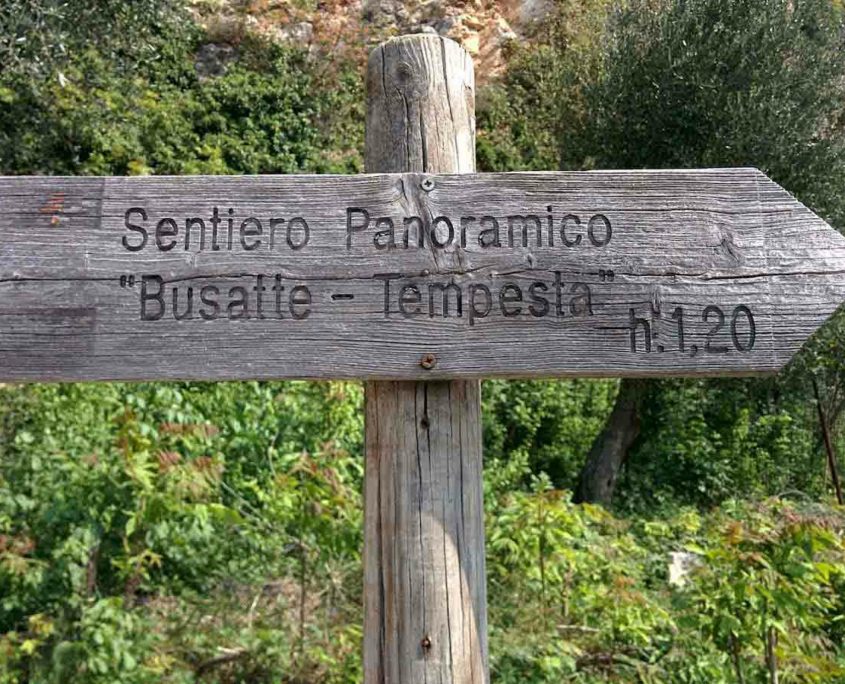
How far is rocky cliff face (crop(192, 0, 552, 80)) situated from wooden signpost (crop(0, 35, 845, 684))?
417 inches

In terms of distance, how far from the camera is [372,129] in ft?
5.19

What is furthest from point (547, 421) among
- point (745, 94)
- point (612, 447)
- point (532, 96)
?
point (532, 96)

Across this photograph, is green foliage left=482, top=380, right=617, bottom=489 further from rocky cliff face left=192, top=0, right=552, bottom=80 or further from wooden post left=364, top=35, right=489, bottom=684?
rocky cliff face left=192, top=0, right=552, bottom=80

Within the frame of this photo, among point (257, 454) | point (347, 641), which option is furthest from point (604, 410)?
point (347, 641)

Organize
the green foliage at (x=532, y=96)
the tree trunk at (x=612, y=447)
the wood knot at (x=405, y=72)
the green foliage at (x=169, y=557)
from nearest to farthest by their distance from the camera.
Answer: the wood knot at (x=405, y=72), the green foliage at (x=169, y=557), the tree trunk at (x=612, y=447), the green foliage at (x=532, y=96)

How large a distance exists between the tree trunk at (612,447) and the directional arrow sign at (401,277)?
6.19 m

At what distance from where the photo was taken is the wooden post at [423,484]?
1.42 metres

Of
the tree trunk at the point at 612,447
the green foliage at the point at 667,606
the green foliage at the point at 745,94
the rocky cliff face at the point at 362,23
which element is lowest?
the green foliage at the point at 667,606

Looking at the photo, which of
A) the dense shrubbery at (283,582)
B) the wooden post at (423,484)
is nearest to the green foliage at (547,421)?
the dense shrubbery at (283,582)

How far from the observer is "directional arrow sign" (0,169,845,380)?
4.47 ft

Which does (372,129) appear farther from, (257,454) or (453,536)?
(257,454)

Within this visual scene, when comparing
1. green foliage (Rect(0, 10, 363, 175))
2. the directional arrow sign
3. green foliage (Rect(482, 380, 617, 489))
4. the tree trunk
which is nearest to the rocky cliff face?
green foliage (Rect(0, 10, 363, 175))

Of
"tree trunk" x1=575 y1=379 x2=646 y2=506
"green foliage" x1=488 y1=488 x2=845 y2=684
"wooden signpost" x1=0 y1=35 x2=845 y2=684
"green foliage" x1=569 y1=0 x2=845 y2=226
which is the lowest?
"green foliage" x1=488 y1=488 x2=845 y2=684

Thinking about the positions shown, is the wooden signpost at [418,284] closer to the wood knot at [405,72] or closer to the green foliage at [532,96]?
the wood knot at [405,72]
